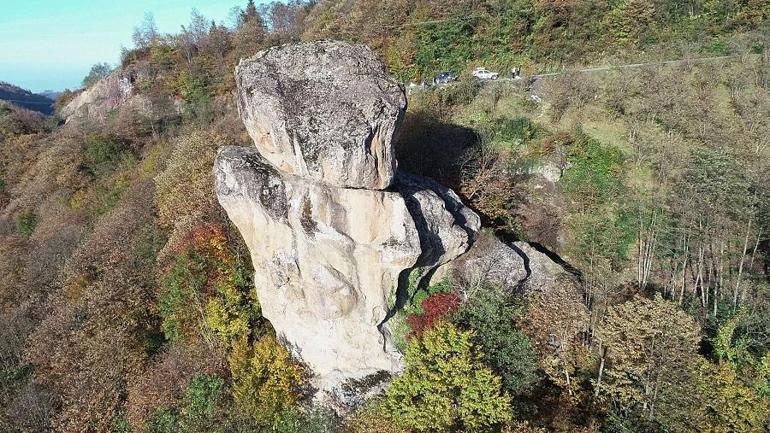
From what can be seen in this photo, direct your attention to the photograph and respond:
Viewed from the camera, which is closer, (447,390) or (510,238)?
(447,390)

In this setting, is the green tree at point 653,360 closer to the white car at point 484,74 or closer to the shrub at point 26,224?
the white car at point 484,74

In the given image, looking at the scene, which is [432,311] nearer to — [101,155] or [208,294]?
[208,294]

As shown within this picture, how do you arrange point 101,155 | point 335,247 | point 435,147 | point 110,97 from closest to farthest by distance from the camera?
point 335,247
point 435,147
point 101,155
point 110,97

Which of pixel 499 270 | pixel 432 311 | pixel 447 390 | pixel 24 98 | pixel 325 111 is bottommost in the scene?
pixel 447 390

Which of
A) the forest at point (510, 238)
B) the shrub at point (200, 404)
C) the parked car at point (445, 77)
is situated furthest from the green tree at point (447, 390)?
the parked car at point (445, 77)

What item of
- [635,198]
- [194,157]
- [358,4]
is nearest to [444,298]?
[635,198]

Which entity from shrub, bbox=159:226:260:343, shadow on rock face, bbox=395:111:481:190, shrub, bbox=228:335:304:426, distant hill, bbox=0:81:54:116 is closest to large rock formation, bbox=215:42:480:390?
shrub, bbox=228:335:304:426

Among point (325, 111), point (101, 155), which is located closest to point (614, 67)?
point (325, 111)
